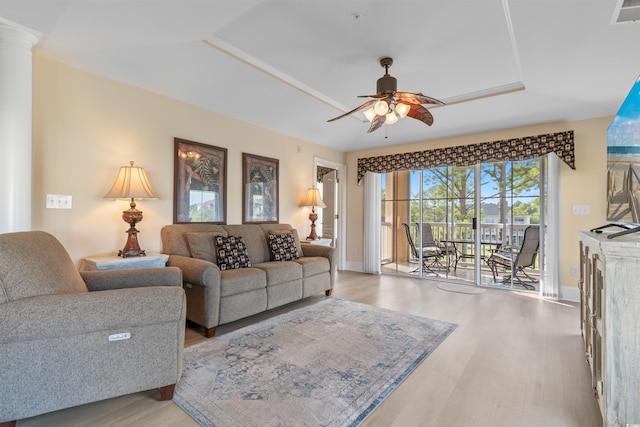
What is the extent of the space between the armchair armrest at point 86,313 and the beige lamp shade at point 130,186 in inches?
56.4

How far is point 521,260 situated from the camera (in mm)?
4273

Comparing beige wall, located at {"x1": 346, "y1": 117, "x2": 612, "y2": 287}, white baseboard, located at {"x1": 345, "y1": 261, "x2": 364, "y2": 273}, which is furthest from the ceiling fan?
white baseboard, located at {"x1": 345, "y1": 261, "x2": 364, "y2": 273}

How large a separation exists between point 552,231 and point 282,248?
357 cm

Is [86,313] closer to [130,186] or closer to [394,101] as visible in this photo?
[130,186]

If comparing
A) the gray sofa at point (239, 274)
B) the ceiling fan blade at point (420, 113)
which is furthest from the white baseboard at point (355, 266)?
the ceiling fan blade at point (420, 113)

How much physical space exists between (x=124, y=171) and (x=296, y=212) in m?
2.61

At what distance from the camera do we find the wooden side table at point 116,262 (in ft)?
8.08

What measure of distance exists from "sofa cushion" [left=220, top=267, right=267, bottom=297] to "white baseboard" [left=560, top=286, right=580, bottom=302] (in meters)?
3.86

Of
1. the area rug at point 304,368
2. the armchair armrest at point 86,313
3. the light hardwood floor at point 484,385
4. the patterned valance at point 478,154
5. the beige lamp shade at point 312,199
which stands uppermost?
the patterned valance at point 478,154

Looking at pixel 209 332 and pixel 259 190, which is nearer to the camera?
Result: pixel 209 332

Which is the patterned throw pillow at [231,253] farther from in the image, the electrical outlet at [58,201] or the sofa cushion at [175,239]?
the electrical outlet at [58,201]

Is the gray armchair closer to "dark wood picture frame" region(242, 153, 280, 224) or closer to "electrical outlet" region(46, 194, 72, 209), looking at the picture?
"electrical outlet" region(46, 194, 72, 209)

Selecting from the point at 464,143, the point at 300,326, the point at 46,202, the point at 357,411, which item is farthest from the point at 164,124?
the point at 464,143


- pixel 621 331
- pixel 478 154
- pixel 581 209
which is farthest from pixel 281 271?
pixel 581 209
